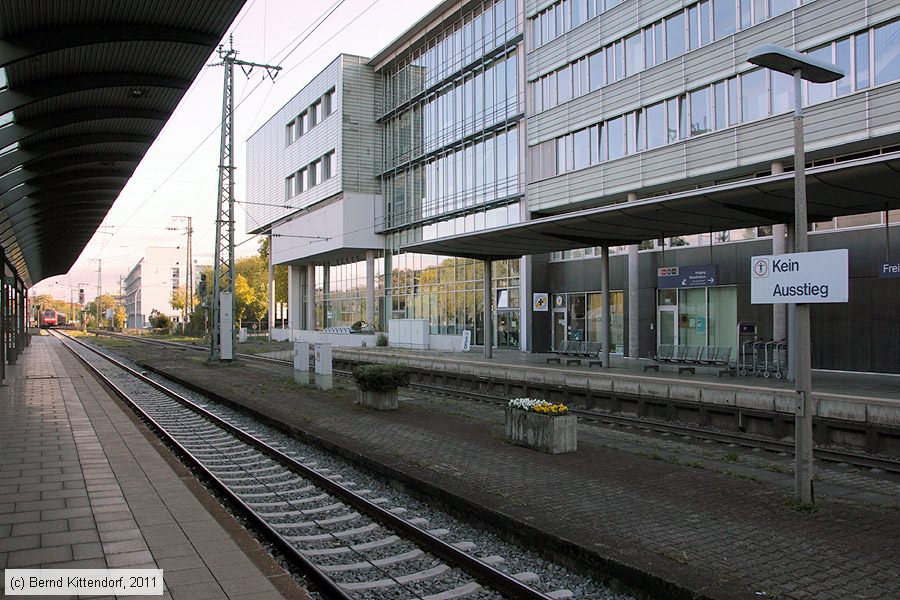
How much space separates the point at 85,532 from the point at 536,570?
406 centimetres

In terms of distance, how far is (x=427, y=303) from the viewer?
44406 mm

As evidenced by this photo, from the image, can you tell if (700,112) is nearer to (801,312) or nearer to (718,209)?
(718,209)

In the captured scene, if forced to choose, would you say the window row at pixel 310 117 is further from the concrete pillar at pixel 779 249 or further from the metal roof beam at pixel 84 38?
the metal roof beam at pixel 84 38

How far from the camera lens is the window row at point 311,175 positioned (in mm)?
52000

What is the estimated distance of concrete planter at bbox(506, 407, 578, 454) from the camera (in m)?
10.3

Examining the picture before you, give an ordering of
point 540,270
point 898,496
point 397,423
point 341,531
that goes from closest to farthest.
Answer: point 341,531, point 898,496, point 397,423, point 540,270

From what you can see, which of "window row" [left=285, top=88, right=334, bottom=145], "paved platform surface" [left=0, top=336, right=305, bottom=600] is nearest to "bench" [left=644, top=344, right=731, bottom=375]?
"paved platform surface" [left=0, top=336, right=305, bottom=600]

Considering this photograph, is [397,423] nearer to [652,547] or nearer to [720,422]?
[720,422]

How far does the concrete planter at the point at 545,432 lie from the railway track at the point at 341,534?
9.99 feet

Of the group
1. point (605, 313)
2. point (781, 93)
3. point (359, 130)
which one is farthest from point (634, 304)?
point (359, 130)

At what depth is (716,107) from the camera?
83.2ft

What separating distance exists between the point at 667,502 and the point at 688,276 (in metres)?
17.8

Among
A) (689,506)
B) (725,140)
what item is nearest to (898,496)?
(689,506)

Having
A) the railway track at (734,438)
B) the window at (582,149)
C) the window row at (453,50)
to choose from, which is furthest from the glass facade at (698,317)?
the window row at (453,50)
